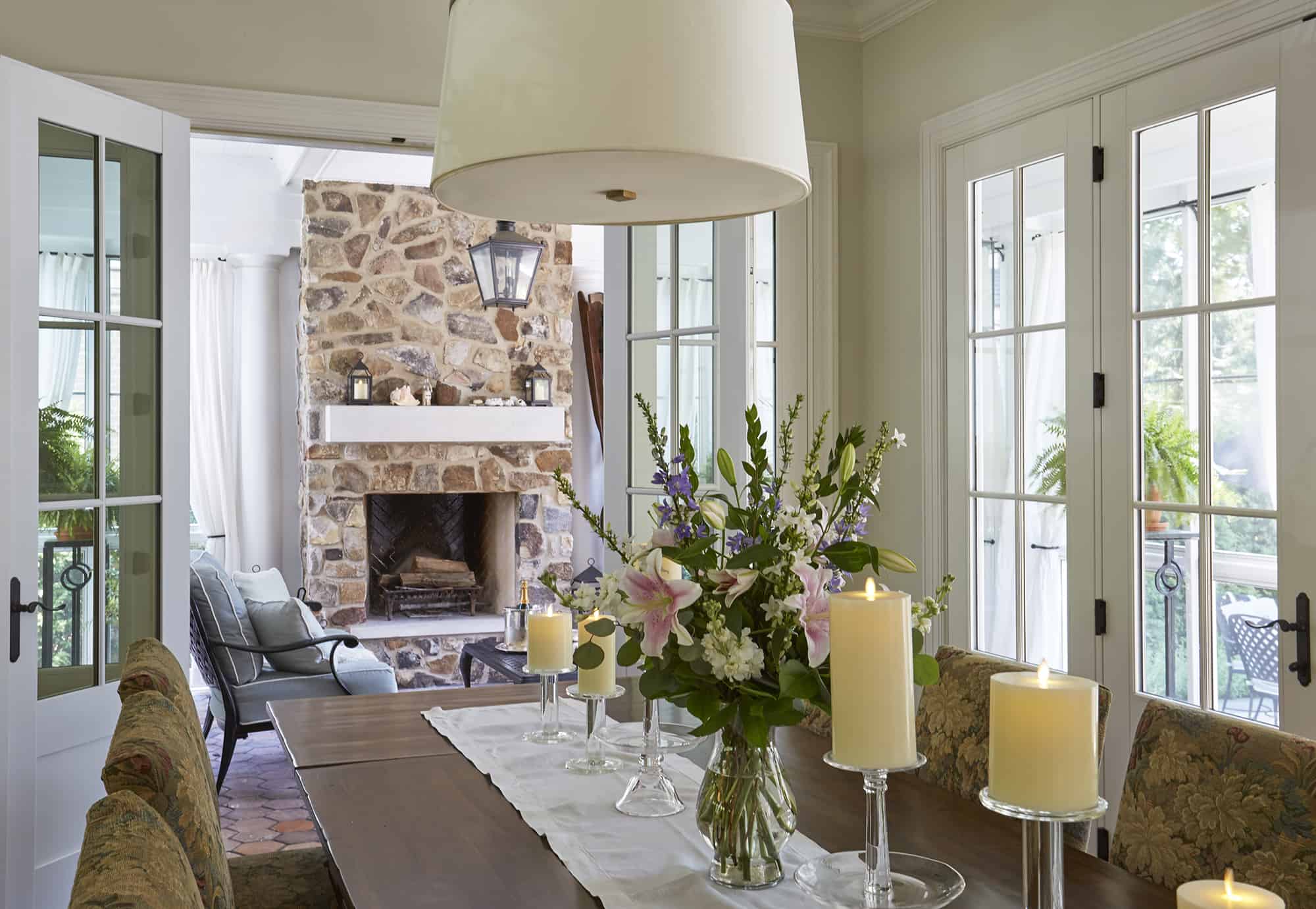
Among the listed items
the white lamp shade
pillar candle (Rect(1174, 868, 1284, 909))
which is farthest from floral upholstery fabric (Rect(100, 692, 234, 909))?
pillar candle (Rect(1174, 868, 1284, 909))

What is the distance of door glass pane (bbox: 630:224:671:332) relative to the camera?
3.53 metres

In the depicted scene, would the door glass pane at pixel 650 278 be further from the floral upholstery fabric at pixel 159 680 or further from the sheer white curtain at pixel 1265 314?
the floral upholstery fabric at pixel 159 680

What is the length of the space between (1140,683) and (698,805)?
71.2 inches

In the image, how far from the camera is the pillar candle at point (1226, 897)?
2.48 ft

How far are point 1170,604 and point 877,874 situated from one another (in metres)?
1.81

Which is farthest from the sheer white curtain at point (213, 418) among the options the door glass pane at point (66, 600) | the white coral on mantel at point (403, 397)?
the door glass pane at point (66, 600)

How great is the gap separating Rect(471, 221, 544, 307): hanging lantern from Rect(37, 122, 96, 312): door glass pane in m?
2.05

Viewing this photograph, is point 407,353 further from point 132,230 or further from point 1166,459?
point 1166,459

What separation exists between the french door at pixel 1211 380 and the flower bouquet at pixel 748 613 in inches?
59.7

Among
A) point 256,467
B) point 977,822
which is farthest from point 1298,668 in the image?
point 256,467

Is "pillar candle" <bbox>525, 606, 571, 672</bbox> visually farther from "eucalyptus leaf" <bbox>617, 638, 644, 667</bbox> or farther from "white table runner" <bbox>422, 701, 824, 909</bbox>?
"eucalyptus leaf" <bbox>617, 638, 644, 667</bbox>

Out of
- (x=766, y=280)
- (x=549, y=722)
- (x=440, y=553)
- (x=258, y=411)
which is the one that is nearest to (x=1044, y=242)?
(x=766, y=280)

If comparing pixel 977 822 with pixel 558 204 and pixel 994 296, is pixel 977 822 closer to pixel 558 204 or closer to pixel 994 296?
pixel 558 204

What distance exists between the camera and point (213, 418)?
6.91 m
